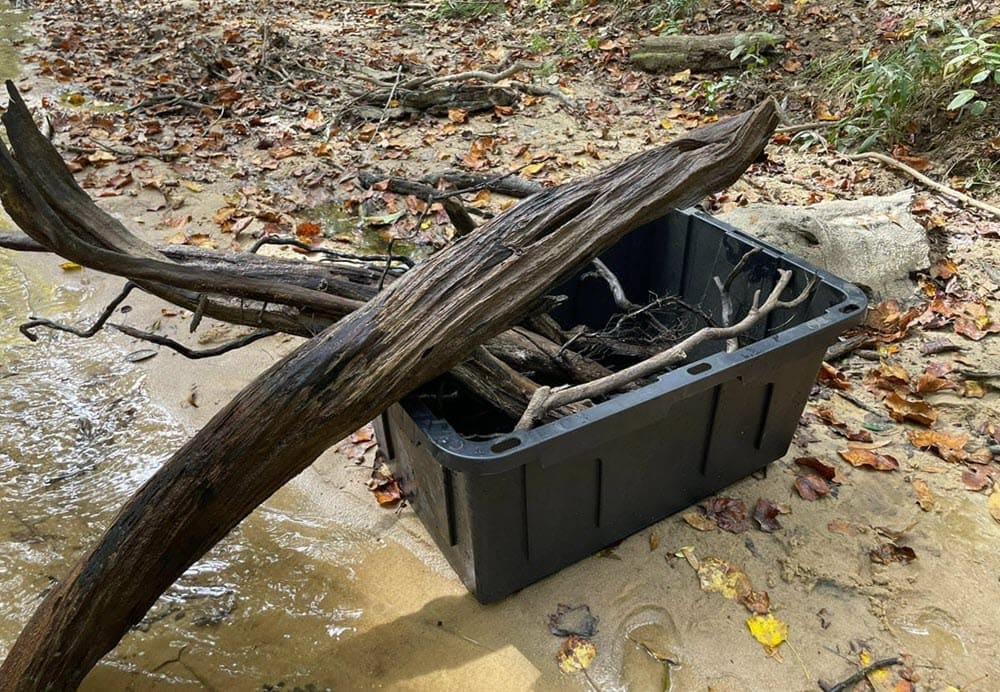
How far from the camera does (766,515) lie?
229 centimetres

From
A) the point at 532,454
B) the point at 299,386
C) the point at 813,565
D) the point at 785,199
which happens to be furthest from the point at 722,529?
the point at 785,199

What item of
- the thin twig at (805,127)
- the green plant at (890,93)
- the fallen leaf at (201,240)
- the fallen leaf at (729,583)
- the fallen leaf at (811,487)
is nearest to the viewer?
the fallen leaf at (729,583)

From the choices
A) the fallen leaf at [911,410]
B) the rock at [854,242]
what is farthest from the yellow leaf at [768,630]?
the rock at [854,242]

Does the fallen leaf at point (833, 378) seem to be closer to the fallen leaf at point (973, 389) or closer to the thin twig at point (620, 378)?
the fallen leaf at point (973, 389)

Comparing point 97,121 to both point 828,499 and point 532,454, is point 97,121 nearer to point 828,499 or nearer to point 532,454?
point 532,454

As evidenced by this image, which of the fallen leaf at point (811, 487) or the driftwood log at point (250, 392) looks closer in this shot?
the driftwood log at point (250, 392)

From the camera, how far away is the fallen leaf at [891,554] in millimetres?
2133

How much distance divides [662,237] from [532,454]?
1506 millimetres

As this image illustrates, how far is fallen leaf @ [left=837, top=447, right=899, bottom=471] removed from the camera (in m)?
2.44

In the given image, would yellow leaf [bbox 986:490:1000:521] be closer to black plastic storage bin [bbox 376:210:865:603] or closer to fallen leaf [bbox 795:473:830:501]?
fallen leaf [bbox 795:473:830:501]

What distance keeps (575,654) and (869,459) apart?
1304 mm

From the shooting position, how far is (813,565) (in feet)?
6.99

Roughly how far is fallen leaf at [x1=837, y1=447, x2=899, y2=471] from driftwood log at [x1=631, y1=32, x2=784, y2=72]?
161 inches

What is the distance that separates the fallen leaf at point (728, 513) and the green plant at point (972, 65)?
3.07 meters
